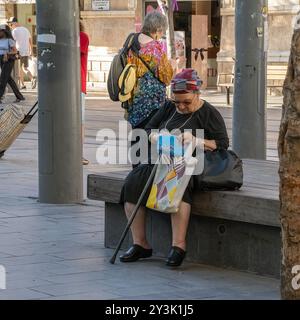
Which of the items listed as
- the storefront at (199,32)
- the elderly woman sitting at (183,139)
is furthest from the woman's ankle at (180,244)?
the storefront at (199,32)

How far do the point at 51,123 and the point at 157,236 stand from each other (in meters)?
2.79

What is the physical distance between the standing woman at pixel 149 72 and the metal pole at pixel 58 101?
0.79 m

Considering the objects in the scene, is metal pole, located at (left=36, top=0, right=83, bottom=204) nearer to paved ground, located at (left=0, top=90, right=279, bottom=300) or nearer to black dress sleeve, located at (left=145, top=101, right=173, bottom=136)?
paved ground, located at (left=0, top=90, right=279, bottom=300)

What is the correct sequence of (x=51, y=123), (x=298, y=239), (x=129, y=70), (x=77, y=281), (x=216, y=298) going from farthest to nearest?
1. (x=51, y=123)
2. (x=129, y=70)
3. (x=77, y=281)
4. (x=216, y=298)
5. (x=298, y=239)

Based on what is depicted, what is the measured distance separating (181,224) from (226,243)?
1.16ft

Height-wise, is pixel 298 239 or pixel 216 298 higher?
pixel 298 239

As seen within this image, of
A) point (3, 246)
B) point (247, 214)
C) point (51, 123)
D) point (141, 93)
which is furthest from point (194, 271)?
point (51, 123)

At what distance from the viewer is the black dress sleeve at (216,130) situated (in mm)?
7162

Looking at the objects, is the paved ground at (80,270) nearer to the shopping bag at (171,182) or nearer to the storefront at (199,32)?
the shopping bag at (171,182)

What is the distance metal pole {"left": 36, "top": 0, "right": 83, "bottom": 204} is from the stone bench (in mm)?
2189

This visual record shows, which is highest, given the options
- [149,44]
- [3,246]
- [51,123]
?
[149,44]

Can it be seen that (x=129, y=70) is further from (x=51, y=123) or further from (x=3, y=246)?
(x=3, y=246)

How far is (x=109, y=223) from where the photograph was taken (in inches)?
312

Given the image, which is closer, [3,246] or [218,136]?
[218,136]
